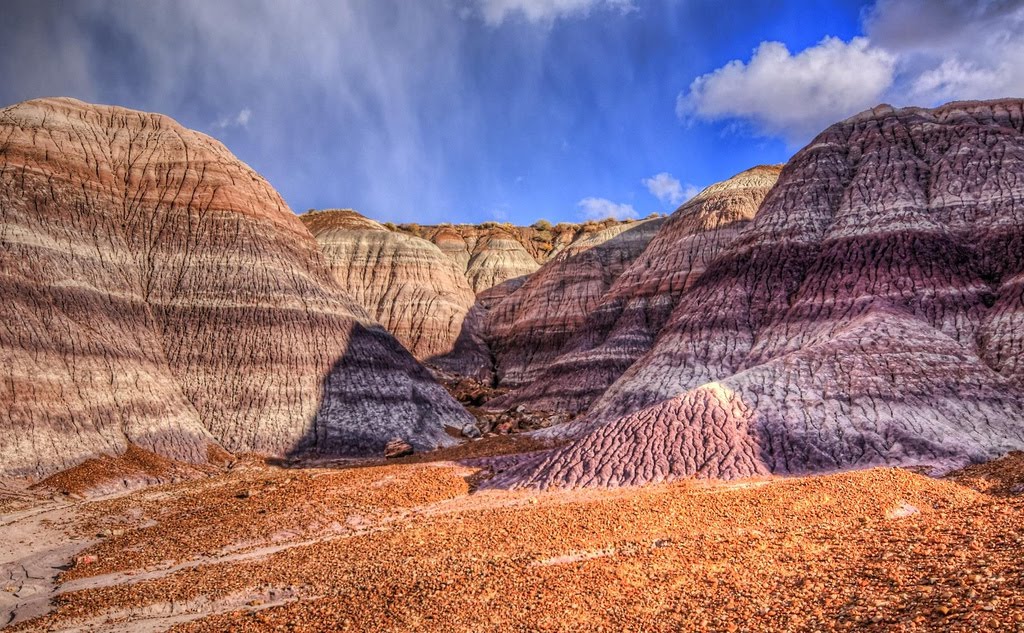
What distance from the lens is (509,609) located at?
7.91 meters

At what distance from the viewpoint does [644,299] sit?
40562 mm

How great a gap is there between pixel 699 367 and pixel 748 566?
65.6ft

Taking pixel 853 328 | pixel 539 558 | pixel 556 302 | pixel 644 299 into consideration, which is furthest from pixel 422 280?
pixel 539 558

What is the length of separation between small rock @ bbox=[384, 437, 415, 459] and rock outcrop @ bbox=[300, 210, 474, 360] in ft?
86.8

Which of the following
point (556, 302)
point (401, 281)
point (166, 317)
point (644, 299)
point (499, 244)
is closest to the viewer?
point (166, 317)

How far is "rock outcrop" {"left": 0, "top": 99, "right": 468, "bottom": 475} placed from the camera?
21.7m

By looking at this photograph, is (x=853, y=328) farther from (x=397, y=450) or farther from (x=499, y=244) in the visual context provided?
(x=499, y=244)

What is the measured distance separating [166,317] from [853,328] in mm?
26156

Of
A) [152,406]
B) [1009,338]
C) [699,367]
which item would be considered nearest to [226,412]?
[152,406]

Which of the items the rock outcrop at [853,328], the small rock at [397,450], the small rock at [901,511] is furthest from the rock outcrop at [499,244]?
the small rock at [901,511]

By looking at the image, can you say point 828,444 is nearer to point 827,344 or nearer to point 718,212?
point 827,344

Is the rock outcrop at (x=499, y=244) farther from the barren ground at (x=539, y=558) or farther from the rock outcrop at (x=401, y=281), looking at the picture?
the barren ground at (x=539, y=558)

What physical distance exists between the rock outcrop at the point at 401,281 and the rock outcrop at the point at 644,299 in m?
12.8

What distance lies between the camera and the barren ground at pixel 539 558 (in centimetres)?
684
